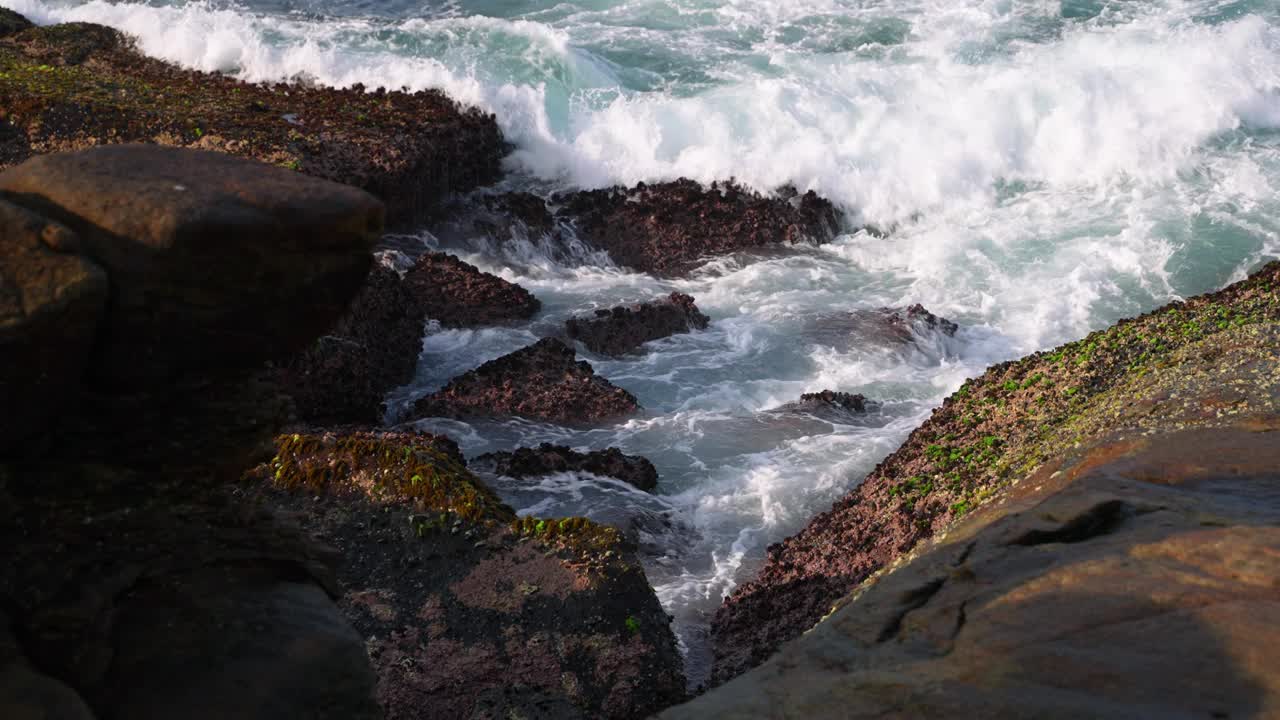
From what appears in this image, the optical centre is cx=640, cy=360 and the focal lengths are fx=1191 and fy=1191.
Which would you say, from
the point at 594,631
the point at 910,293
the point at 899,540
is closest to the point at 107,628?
the point at 594,631

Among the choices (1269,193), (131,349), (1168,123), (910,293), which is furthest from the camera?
(1168,123)

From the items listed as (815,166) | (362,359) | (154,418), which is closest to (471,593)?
(154,418)

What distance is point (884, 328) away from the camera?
54.3 ft

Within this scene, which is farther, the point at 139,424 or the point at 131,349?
the point at 139,424

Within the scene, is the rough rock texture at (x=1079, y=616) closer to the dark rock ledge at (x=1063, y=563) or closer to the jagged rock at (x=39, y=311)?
the dark rock ledge at (x=1063, y=563)

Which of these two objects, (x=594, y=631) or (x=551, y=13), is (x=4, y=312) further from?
(x=551, y=13)

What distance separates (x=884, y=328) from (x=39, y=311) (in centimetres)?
1323

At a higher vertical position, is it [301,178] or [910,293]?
[301,178]

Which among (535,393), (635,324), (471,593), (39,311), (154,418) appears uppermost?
(39,311)

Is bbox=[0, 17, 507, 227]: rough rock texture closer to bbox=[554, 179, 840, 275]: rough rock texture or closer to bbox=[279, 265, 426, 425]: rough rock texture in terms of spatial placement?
bbox=[279, 265, 426, 425]: rough rock texture

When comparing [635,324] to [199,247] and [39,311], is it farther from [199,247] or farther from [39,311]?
[39,311]

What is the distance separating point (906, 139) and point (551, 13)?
1048cm

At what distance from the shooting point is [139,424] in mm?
5305

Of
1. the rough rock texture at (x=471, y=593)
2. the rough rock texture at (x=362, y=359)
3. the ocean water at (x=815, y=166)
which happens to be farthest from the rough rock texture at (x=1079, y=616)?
the rough rock texture at (x=362, y=359)
